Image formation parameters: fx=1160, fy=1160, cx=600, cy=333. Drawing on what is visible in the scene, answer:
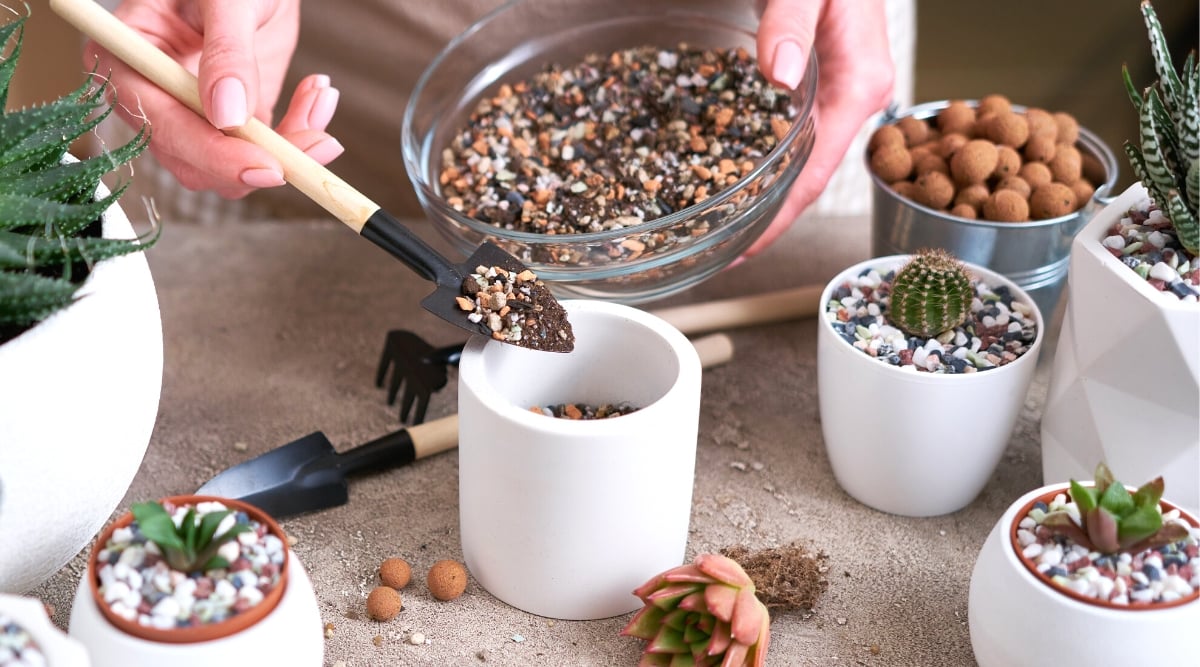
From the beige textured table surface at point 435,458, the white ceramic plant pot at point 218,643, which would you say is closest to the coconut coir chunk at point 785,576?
the beige textured table surface at point 435,458

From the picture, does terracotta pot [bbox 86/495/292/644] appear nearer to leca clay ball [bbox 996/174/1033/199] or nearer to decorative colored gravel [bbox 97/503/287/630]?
decorative colored gravel [bbox 97/503/287/630]

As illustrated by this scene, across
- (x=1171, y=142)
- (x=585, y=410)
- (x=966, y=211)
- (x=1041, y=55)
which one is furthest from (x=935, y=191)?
(x=1041, y=55)

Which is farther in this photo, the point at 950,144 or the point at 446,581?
the point at 950,144

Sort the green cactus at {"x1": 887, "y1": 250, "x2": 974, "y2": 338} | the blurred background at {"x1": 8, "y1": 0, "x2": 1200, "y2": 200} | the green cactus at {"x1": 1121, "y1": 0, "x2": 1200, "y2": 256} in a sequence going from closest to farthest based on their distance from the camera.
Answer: the green cactus at {"x1": 1121, "y1": 0, "x2": 1200, "y2": 256} → the green cactus at {"x1": 887, "y1": 250, "x2": 974, "y2": 338} → the blurred background at {"x1": 8, "y1": 0, "x2": 1200, "y2": 200}

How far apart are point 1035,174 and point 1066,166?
0.13ft

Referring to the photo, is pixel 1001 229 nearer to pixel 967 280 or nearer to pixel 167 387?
pixel 967 280

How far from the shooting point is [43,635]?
65cm

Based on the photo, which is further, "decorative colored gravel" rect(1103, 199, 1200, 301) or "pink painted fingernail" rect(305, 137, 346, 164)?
"pink painted fingernail" rect(305, 137, 346, 164)

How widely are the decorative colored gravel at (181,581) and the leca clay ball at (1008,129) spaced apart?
2.75ft

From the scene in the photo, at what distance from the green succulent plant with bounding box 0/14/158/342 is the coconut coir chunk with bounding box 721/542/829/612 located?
0.50m

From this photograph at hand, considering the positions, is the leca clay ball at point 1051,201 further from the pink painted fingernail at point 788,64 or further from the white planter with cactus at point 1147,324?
the pink painted fingernail at point 788,64

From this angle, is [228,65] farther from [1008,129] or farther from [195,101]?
[1008,129]

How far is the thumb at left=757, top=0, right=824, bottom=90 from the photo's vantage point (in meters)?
1.06

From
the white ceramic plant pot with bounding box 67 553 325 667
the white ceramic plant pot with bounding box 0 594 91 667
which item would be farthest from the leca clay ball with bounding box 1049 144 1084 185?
the white ceramic plant pot with bounding box 0 594 91 667
